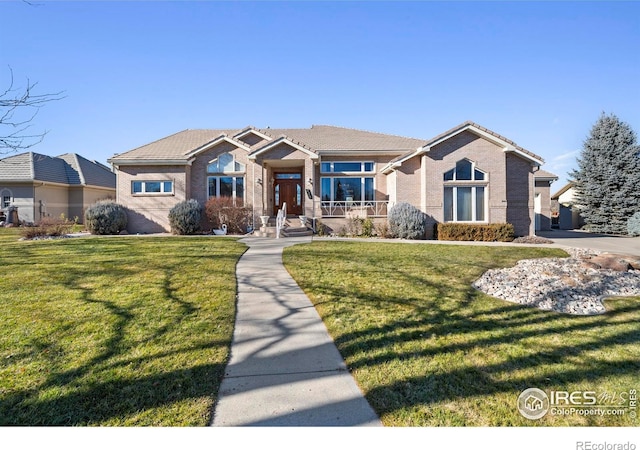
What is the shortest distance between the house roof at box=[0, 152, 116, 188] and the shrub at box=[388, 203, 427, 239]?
2467 cm

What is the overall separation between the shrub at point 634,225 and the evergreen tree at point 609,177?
78 centimetres

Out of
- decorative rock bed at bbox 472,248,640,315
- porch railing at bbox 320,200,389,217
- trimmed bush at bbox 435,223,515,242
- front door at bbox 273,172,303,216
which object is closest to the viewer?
decorative rock bed at bbox 472,248,640,315

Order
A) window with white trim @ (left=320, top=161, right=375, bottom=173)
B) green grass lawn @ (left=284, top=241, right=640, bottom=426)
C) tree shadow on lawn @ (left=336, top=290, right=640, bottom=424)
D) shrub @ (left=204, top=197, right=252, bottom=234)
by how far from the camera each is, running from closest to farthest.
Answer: green grass lawn @ (left=284, top=241, right=640, bottom=426) < tree shadow on lawn @ (left=336, top=290, right=640, bottom=424) < shrub @ (left=204, top=197, right=252, bottom=234) < window with white trim @ (left=320, top=161, right=375, bottom=173)

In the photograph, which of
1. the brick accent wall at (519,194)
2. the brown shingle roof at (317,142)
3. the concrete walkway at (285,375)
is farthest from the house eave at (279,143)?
the concrete walkway at (285,375)

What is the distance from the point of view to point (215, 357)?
3588mm

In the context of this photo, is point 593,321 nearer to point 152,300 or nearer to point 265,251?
point 152,300

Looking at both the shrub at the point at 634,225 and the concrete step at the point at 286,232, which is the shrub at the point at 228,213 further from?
the shrub at the point at 634,225

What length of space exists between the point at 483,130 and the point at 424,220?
568 cm

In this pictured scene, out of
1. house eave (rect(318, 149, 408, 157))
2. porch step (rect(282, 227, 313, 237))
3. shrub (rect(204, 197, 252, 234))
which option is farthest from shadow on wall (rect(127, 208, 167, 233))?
house eave (rect(318, 149, 408, 157))

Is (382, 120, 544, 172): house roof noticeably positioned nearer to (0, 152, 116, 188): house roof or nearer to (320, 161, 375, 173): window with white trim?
(320, 161, 375, 173): window with white trim

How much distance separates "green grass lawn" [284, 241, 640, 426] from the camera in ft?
9.20

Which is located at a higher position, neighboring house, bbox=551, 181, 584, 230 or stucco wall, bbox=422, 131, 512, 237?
stucco wall, bbox=422, 131, 512, 237

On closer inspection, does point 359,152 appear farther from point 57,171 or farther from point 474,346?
point 57,171

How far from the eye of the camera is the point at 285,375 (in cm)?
329
